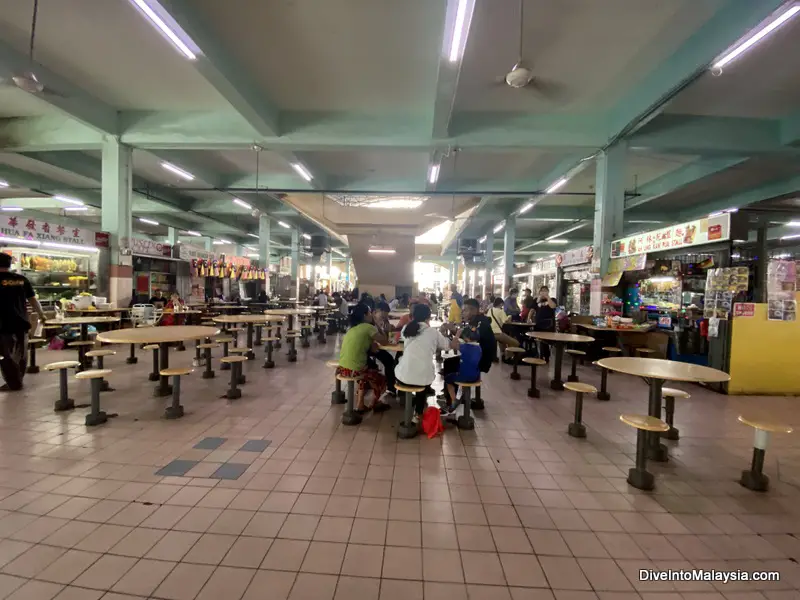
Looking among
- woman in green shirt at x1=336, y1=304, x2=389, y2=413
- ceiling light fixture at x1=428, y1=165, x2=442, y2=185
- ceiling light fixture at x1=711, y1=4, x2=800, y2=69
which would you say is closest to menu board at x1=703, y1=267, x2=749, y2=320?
ceiling light fixture at x1=711, y1=4, x2=800, y2=69

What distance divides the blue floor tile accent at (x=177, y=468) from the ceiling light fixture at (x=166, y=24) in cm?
493

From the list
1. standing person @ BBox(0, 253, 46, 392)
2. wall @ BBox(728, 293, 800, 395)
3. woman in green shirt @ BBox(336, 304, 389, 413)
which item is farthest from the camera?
wall @ BBox(728, 293, 800, 395)

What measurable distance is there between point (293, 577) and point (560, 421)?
3652 millimetres

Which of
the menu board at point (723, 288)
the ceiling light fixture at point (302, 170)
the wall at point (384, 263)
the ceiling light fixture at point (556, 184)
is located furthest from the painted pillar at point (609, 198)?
the wall at point (384, 263)

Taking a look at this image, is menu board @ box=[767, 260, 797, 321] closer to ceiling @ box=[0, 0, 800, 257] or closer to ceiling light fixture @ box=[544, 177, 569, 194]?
ceiling @ box=[0, 0, 800, 257]

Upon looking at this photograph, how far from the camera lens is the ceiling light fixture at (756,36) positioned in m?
3.96

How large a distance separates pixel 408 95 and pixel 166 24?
3.83 meters

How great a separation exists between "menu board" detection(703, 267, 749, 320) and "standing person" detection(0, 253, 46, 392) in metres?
10.2

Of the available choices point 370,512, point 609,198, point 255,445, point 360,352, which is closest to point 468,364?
point 360,352

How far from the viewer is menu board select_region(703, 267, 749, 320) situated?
5.99m

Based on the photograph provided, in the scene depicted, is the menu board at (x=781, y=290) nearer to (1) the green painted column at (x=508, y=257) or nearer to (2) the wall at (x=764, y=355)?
(2) the wall at (x=764, y=355)

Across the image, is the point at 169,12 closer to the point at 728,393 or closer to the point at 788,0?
the point at 788,0

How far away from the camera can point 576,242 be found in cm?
→ 2420

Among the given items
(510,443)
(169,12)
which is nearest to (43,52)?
(169,12)
